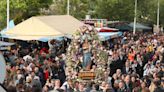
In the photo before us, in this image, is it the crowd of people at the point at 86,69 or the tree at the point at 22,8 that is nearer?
the crowd of people at the point at 86,69

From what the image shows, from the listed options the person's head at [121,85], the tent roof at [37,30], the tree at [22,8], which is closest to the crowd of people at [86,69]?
the person's head at [121,85]

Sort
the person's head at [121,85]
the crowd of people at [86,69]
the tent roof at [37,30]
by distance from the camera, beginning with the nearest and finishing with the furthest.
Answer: the crowd of people at [86,69]
the person's head at [121,85]
the tent roof at [37,30]

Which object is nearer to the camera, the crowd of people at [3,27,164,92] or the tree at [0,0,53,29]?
the crowd of people at [3,27,164,92]

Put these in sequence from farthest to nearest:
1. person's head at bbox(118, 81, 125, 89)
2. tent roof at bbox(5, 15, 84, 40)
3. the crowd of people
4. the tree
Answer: the tree < tent roof at bbox(5, 15, 84, 40) < person's head at bbox(118, 81, 125, 89) < the crowd of people

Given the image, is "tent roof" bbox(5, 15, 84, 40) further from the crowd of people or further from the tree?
the tree

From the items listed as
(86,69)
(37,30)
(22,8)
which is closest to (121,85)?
(86,69)

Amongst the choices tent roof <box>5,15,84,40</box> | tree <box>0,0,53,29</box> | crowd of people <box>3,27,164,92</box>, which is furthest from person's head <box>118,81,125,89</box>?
tree <box>0,0,53,29</box>

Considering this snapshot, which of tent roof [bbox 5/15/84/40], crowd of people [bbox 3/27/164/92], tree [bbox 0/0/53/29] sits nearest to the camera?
crowd of people [bbox 3/27/164/92]

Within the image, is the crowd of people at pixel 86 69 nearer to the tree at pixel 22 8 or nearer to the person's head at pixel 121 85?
the person's head at pixel 121 85

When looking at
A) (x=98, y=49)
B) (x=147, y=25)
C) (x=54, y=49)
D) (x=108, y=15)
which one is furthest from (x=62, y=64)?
(x=147, y=25)

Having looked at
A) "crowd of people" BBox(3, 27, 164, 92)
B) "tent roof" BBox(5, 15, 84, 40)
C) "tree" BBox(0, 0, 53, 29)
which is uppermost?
"crowd of people" BBox(3, 27, 164, 92)

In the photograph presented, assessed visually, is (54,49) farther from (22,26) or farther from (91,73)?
(91,73)

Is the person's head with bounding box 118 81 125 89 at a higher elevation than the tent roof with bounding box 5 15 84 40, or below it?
higher

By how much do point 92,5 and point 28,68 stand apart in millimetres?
40991
